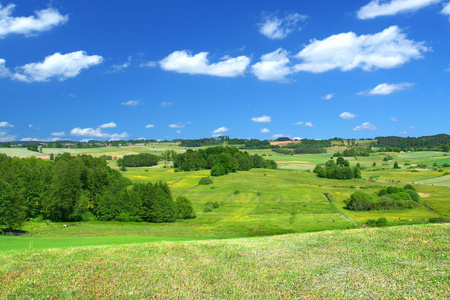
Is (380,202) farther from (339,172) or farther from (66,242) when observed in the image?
(66,242)

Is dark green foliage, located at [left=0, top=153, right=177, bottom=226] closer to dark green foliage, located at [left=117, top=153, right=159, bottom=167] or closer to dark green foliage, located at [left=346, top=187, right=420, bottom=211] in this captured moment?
dark green foliage, located at [left=346, top=187, right=420, bottom=211]

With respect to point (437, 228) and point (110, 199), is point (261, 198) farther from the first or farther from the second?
point (437, 228)

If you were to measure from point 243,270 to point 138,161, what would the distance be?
163 metres

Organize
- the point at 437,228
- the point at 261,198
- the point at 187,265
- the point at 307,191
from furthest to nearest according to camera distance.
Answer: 1. the point at 307,191
2. the point at 261,198
3. the point at 437,228
4. the point at 187,265

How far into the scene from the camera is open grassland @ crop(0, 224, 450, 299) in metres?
14.9

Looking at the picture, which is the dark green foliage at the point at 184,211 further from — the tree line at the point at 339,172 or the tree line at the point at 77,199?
the tree line at the point at 339,172

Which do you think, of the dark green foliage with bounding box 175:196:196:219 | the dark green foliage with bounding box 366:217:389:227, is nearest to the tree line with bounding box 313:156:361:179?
the dark green foliage with bounding box 175:196:196:219

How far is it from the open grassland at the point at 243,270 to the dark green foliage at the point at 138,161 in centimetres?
15219

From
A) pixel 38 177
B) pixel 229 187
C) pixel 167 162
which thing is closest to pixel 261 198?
pixel 229 187

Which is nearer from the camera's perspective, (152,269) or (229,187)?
(152,269)

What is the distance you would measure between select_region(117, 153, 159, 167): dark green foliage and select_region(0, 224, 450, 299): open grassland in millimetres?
152185

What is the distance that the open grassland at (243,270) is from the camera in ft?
48.7

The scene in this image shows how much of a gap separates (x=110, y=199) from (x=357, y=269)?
57489 millimetres

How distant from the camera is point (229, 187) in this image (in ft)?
331
